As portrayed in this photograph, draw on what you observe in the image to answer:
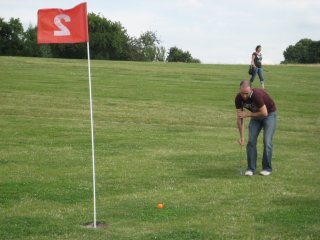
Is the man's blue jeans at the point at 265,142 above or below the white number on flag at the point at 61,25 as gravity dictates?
below

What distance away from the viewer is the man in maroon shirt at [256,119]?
12.8m

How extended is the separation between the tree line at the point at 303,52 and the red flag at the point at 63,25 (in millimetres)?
102488

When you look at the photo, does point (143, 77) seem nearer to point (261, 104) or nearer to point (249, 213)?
point (261, 104)

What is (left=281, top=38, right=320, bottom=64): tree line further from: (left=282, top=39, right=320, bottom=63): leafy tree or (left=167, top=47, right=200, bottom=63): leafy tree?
(left=167, top=47, right=200, bottom=63): leafy tree

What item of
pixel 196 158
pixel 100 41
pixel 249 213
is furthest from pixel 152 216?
pixel 100 41

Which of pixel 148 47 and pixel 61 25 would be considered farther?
pixel 148 47

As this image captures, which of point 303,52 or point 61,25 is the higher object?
point 61,25

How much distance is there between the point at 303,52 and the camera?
127 metres

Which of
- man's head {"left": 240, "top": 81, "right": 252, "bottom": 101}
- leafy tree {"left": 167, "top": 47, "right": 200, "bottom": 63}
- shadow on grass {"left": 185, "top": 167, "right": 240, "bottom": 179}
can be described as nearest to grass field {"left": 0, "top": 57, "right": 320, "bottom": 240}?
shadow on grass {"left": 185, "top": 167, "right": 240, "bottom": 179}

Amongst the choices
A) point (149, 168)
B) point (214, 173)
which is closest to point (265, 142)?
point (214, 173)

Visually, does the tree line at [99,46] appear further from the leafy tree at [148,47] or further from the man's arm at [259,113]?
the man's arm at [259,113]

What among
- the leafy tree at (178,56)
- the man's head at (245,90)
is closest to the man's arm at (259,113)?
the man's head at (245,90)

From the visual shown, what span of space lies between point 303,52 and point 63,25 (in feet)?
403

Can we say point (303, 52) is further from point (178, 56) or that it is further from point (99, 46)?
point (99, 46)
